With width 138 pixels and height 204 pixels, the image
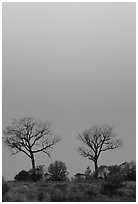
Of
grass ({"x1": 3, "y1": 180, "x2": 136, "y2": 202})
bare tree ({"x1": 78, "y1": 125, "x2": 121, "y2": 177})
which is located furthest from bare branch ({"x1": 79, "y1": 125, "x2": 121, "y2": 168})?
grass ({"x1": 3, "y1": 180, "x2": 136, "y2": 202})

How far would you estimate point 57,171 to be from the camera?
806 inches

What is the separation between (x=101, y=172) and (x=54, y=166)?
2.70 metres

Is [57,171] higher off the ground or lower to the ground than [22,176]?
higher

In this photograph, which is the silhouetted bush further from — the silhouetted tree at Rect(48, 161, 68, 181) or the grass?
the grass

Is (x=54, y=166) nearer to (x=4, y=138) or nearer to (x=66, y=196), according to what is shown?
(x=4, y=138)

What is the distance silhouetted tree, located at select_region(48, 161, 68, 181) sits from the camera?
773 inches

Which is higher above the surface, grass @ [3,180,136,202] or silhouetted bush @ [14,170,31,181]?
grass @ [3,180,136,202]

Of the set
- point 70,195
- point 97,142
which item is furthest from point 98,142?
point 70,195

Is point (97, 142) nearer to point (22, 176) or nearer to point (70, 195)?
point (22, 176)

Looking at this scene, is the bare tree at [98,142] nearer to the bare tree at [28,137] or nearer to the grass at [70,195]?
the bare tree at [28,137]

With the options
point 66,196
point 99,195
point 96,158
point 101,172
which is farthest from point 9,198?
point 96,158

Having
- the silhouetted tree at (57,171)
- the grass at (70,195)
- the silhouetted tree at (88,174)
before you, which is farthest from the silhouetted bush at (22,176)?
the grass at (70,195)

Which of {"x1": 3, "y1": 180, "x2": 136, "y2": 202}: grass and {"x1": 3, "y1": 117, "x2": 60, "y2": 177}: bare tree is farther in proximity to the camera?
{"x1": 3, "y1": 117, "x2": 60, "y2": 177}: bare tree

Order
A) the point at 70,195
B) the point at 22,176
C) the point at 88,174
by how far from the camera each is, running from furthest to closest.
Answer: the point at 88,174 < the point at 22,176 < the point at 70,195
